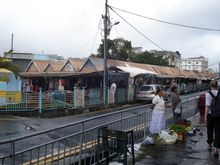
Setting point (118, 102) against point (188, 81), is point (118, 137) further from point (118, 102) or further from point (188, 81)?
point (188, 81)

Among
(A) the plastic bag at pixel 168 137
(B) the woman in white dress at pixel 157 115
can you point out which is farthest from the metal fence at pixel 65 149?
(A) the plastic bag at pixel 168 137

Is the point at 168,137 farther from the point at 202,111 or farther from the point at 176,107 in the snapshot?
the point at 202,111

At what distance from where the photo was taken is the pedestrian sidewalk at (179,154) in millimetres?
8180

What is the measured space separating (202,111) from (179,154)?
21.0 ft

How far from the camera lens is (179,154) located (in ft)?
29.5

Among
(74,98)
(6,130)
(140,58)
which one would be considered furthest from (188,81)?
(6,130)

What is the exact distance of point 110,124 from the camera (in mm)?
8648

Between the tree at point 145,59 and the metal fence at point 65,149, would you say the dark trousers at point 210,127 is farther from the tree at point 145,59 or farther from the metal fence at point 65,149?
the tree at point 145,59

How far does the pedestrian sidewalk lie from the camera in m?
8.18

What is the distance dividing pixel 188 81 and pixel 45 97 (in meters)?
44.9

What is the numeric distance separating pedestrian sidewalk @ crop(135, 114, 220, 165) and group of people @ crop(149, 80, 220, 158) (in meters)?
0.35

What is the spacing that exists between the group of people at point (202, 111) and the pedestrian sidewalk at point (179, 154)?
1.14 feet

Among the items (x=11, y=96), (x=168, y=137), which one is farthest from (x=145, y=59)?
(x=168, y=137)

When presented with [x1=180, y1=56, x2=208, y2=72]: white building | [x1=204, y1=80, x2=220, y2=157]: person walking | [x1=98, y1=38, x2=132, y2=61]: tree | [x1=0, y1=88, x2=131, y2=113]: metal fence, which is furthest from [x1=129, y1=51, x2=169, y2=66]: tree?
[x1=204, y1=80, x2=220, y2=157]: person walking
